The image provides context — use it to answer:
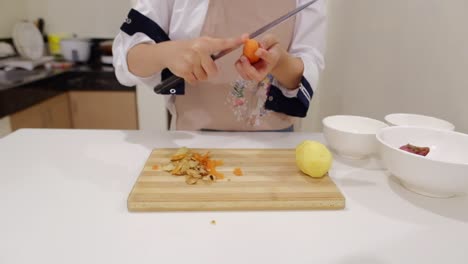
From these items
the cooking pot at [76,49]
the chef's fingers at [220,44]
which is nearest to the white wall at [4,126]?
the cooking pot at [76,49]

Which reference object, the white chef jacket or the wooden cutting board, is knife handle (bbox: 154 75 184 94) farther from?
the wooden cutting board

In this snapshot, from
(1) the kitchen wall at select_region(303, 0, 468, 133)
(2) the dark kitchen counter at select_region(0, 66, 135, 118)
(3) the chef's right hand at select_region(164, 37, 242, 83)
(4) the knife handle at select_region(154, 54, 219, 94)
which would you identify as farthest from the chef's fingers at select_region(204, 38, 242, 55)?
(2) the dark kitchen counter at select_region(0, 66, 135, 118)

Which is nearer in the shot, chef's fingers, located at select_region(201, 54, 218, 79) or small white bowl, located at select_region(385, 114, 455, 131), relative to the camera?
chef's fingers, located at select_region(201, 54, 218, 79)

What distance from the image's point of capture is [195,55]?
63 centimetres

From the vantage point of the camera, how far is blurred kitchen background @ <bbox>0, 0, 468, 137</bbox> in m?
0.81

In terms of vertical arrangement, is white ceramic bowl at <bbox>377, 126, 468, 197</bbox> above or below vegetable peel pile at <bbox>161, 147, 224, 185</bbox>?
above

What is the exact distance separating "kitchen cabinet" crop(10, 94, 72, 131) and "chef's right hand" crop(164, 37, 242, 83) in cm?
111

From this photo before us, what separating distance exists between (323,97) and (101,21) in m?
1.44

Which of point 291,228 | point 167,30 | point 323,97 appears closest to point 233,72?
point 167,30

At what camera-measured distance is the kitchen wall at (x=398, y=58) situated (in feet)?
2.51

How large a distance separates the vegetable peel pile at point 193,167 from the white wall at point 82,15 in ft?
5.70

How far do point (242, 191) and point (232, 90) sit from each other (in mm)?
397

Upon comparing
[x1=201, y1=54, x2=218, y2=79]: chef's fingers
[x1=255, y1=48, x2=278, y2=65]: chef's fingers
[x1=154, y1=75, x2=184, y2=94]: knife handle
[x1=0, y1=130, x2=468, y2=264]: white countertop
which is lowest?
[x1=0, y1=130, x2=468, y2=264]: white countertop

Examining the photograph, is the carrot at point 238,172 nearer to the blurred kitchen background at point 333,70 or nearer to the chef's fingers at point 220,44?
Answer: the chef's fingers at point 220,44
